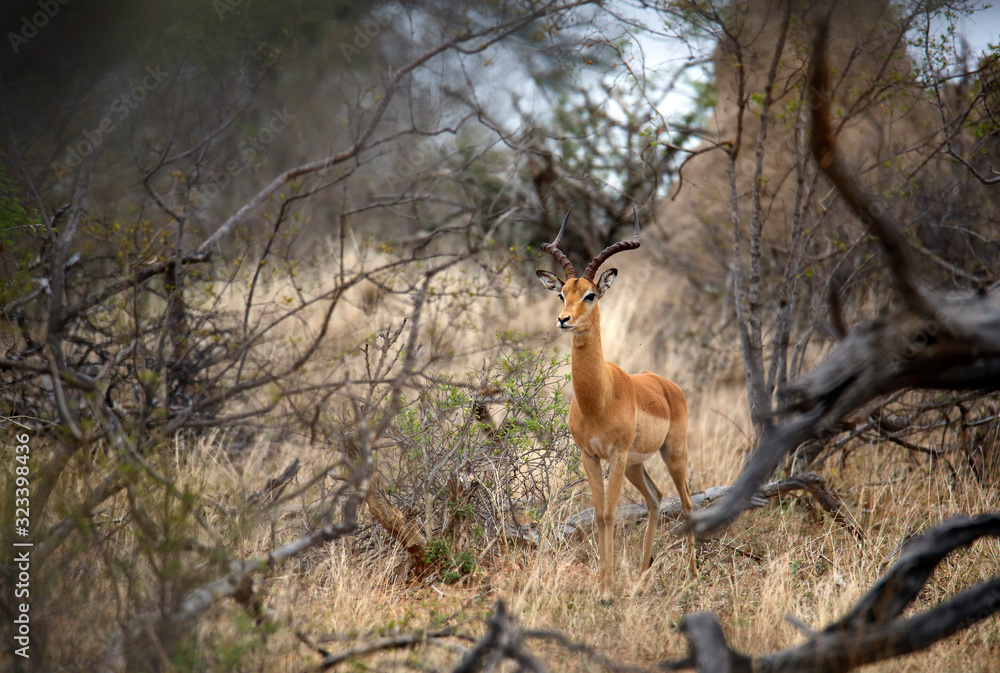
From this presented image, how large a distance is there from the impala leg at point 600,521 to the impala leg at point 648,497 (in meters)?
0.42

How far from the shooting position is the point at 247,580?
3115mm

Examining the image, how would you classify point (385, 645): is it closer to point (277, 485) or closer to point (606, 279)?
point (277, 485)

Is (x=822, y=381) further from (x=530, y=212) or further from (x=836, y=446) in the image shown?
(x=530, y=212)

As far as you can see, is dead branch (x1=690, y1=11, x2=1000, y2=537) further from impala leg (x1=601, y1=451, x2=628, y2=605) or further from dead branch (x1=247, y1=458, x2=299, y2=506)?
dead branch (x1=247, y1=458, x2=299, y2=506)

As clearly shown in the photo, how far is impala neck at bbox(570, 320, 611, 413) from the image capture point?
465cm

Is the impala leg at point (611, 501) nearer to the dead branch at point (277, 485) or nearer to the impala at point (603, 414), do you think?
the impala at point (603, 414)

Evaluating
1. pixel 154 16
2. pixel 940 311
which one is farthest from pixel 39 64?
pixel 940 311

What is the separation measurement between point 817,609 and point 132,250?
569 cm

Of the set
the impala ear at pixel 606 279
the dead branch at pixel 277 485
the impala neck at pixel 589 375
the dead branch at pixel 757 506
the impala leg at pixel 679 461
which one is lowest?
the dead branch at pixel 757 506

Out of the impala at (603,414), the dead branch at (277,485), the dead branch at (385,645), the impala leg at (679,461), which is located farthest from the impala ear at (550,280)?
the dead branch at (385,645)

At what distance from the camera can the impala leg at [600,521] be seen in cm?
463

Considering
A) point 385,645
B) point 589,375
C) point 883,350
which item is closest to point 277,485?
point 385,645

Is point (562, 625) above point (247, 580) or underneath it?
underneath

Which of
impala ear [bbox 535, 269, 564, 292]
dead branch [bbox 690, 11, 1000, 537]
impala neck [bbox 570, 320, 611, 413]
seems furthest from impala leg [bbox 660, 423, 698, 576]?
dead branch [bbox 690, 11, 1000, 537]
